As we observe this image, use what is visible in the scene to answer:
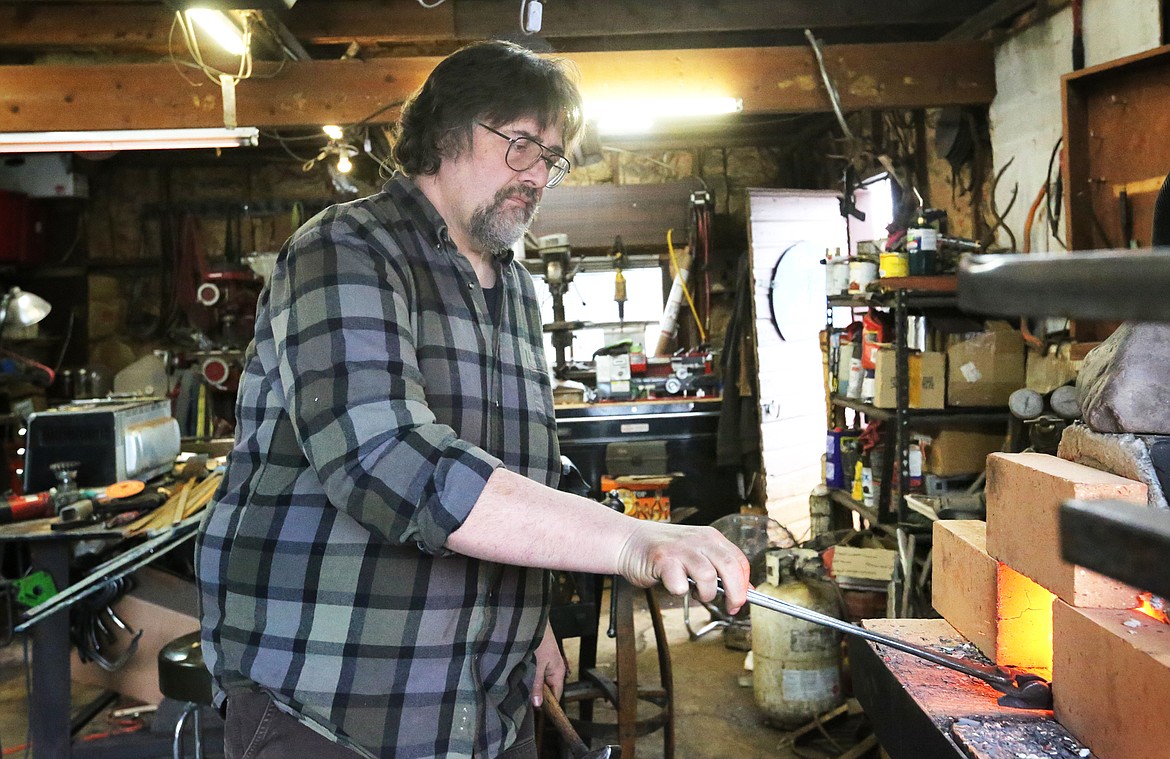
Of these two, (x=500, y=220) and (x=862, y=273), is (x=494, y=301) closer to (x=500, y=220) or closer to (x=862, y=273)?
(x=500, y=220)

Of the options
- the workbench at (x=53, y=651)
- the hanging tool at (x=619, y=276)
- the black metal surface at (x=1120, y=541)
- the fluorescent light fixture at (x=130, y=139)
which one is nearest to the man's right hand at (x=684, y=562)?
the black metal surface at (x=1120, y=541)

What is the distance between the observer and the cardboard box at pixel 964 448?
3271 mm

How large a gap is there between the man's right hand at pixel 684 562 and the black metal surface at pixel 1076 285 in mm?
492

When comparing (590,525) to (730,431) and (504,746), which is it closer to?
(504,746)

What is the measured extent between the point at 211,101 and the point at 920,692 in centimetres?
373

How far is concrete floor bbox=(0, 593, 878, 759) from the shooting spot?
3.17 m

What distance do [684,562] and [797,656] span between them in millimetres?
2553

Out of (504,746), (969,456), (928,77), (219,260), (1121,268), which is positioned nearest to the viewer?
(1121,268)

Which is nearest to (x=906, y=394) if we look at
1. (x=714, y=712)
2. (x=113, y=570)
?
(x=714, y=712)

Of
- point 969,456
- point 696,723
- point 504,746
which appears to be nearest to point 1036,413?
point 969,456

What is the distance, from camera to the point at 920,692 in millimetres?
→ 1514

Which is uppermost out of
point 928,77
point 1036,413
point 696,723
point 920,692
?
point 928,77

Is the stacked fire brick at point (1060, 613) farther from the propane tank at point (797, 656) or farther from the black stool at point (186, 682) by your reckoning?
the black stool at point (186, 682)

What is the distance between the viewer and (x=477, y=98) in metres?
1.35
